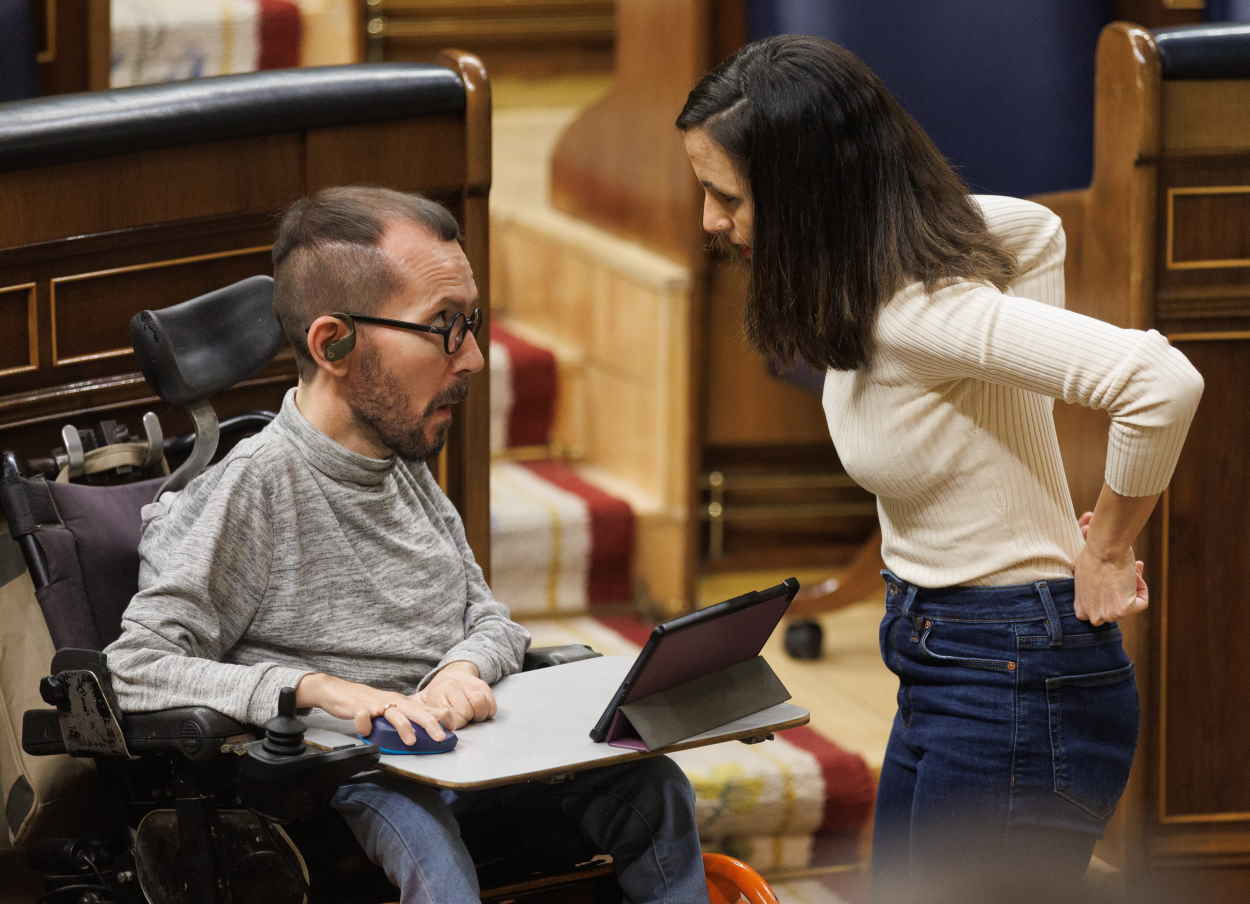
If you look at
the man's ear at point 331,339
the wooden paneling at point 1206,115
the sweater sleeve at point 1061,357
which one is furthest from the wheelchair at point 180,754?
the wooden paneling at point 1206,115

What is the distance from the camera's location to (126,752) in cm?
185

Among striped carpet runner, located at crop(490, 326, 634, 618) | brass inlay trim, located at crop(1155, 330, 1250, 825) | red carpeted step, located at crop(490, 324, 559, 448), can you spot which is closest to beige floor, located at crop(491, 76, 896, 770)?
striped carpet runner, located at crop(490, 326, 634, 618)

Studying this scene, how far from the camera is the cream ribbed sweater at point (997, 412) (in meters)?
1.74

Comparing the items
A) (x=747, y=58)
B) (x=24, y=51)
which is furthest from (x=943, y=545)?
(x=24, y=51)

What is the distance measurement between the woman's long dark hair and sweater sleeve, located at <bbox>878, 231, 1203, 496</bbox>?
0.13ft

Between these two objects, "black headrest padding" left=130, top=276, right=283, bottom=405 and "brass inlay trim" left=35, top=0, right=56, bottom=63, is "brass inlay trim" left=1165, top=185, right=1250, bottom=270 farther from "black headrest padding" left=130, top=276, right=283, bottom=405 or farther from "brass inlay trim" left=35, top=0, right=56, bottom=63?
"brass inlay trim" left=35, top=0, right=56, bottom=63

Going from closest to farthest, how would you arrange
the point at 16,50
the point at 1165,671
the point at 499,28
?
the point at 1165,671
the point at 16,50
the point at 499,28

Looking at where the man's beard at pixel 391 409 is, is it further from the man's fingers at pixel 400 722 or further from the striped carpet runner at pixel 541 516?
the striped carpet runner at pixel 541 516

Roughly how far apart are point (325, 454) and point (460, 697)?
32 centimetres

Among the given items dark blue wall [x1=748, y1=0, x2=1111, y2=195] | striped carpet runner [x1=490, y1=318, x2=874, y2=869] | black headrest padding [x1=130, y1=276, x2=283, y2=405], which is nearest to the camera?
black headrest padding [x1=130, y1=276, x2=283, y2=405]

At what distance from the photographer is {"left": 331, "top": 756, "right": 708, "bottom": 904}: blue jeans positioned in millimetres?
1763

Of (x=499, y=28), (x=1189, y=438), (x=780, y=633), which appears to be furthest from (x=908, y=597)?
(x=499, y=28)

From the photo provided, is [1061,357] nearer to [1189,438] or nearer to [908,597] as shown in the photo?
[908,597]

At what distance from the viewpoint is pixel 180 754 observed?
187 centimetres
